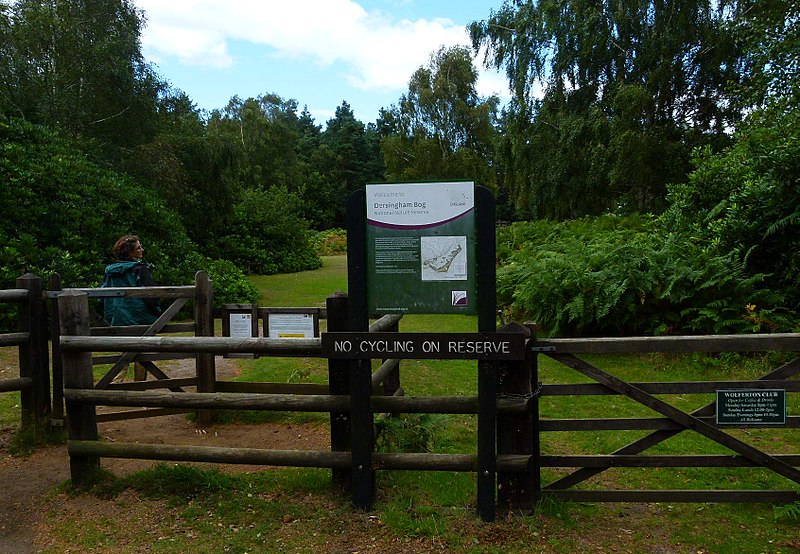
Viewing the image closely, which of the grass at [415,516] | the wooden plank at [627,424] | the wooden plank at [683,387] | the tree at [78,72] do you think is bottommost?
the grass at [415,516]

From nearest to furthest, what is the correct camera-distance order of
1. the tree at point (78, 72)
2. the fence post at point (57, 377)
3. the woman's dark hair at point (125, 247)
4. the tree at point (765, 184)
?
the fence post at point (57, 377)
the woman's dark hair at point (125, 247)
the tree at point (765, 184)
the tree at point (78, 72)

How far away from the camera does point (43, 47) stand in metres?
18.6

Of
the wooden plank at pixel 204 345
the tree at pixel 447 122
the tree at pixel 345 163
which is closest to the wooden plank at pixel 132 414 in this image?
the wooden plank at pixel 204 345

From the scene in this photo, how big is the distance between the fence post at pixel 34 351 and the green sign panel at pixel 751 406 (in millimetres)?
5683

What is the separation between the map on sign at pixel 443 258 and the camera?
13.3ft

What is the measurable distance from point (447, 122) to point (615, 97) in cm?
2076

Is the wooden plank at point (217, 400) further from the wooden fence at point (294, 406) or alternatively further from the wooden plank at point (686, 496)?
the wooden plank at point (686, 496)

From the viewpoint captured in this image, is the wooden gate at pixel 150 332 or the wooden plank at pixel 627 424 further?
the wooden gate at pixel 150 332

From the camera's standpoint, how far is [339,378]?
14.6ft

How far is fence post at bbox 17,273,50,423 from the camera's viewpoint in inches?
235

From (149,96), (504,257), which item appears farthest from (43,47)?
(504,257)

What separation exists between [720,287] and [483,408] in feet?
20.6

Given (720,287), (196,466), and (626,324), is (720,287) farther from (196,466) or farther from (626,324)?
(196,466)

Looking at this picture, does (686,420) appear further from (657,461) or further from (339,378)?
(339,378)
